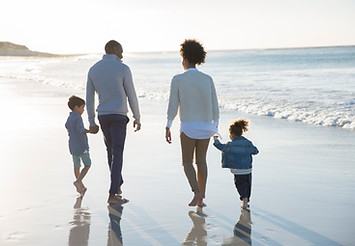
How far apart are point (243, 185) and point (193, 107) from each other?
950 mm

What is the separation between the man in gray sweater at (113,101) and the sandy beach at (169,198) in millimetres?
433

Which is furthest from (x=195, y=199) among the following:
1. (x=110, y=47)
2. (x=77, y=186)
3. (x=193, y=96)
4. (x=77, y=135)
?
(x=110, y=47)

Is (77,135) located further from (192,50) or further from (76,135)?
(192,50)

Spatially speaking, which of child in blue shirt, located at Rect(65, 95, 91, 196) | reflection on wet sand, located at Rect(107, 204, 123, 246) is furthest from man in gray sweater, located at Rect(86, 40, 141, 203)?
child in blue shirt, located at Rect(65, 95, 91, 196)

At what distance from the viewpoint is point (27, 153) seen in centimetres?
804

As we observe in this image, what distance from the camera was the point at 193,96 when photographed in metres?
5.26

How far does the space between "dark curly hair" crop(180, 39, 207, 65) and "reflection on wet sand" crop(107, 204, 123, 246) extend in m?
1.70

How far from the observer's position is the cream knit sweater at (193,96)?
525 centimetres

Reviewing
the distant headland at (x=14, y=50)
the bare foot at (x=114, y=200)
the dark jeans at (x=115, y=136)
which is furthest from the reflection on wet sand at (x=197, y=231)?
the distant headland at (x=14, y=50)

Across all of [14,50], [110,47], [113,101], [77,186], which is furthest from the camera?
[14,50]

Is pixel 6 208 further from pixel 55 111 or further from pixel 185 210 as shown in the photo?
pixel 55 111

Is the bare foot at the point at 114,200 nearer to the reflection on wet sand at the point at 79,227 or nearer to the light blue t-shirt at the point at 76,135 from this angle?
the reflection on wet sand at the point at 79,227

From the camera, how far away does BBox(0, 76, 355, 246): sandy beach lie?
4449 mm

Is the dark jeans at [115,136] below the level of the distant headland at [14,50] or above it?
below
